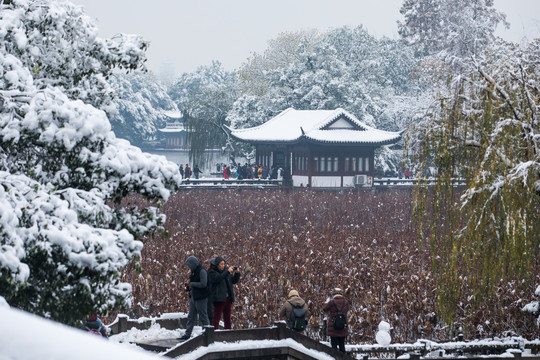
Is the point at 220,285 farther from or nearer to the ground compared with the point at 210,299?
farther from the ground

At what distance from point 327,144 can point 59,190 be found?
34019 mm

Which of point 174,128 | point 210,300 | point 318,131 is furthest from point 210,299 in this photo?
point 174,128

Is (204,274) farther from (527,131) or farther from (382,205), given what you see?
(382,205)

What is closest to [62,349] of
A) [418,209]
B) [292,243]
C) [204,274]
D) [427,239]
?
[204,274]

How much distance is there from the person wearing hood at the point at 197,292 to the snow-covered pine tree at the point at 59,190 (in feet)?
7.82

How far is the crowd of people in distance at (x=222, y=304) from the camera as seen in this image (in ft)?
31.9

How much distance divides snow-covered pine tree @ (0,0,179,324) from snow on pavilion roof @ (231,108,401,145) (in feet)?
102

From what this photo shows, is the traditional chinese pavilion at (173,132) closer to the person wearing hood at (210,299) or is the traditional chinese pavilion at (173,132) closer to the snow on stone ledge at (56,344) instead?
the person wearing hood at (210,299)

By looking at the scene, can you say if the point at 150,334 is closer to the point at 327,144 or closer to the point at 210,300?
the point at 210,300

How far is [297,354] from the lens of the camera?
936cm

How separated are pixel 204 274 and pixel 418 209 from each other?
4.02 metres

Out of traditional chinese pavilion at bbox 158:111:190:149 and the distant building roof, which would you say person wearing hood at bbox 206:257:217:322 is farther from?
traditional chinese pavilion at bbox 158:111:190:149

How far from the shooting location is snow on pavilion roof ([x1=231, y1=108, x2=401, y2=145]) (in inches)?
1560

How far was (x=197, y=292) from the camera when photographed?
9.68 metres
